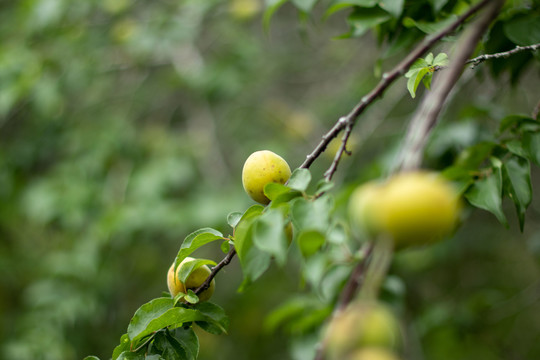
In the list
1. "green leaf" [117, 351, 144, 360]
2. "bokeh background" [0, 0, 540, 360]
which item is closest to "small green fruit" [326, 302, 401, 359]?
"green leaf" [117, 351, 144, 360]

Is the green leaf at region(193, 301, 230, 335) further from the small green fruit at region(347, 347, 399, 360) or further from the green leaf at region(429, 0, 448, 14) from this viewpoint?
the green leaf at region(429, 0, 448, 14)

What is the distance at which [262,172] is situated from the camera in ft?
3.01

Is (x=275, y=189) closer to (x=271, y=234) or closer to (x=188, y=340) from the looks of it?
(x=271, y=234)

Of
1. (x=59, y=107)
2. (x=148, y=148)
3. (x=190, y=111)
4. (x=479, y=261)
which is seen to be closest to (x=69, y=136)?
(x=59, y=107)

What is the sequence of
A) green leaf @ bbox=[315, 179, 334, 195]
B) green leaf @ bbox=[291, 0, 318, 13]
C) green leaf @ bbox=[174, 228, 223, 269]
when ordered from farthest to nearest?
green leaf @ bbox=[291, 0, 318, 13]
green leaf @ bbox=[174, 228, 223, 269]
green leaf @ bbox=[315, 179, 334, 195]

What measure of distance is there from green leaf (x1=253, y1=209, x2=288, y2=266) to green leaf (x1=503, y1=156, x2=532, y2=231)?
568 millimetres

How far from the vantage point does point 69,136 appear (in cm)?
303

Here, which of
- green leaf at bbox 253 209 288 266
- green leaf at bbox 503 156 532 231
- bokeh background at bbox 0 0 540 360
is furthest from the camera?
bokeh background at bbox 0 0 540 360

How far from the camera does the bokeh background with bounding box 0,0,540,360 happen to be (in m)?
2.40

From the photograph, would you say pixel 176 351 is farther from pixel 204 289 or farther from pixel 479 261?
pixel 479 261

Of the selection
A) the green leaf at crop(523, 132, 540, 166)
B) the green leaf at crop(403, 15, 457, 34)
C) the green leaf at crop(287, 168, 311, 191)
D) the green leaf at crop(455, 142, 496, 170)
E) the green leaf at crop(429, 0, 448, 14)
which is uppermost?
the green leaf at crop(429, 0, 448, 14)

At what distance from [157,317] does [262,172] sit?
1.10 feet

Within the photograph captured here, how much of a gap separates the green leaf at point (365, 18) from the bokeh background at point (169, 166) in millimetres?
729

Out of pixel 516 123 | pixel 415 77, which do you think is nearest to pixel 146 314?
pixel 415 77
